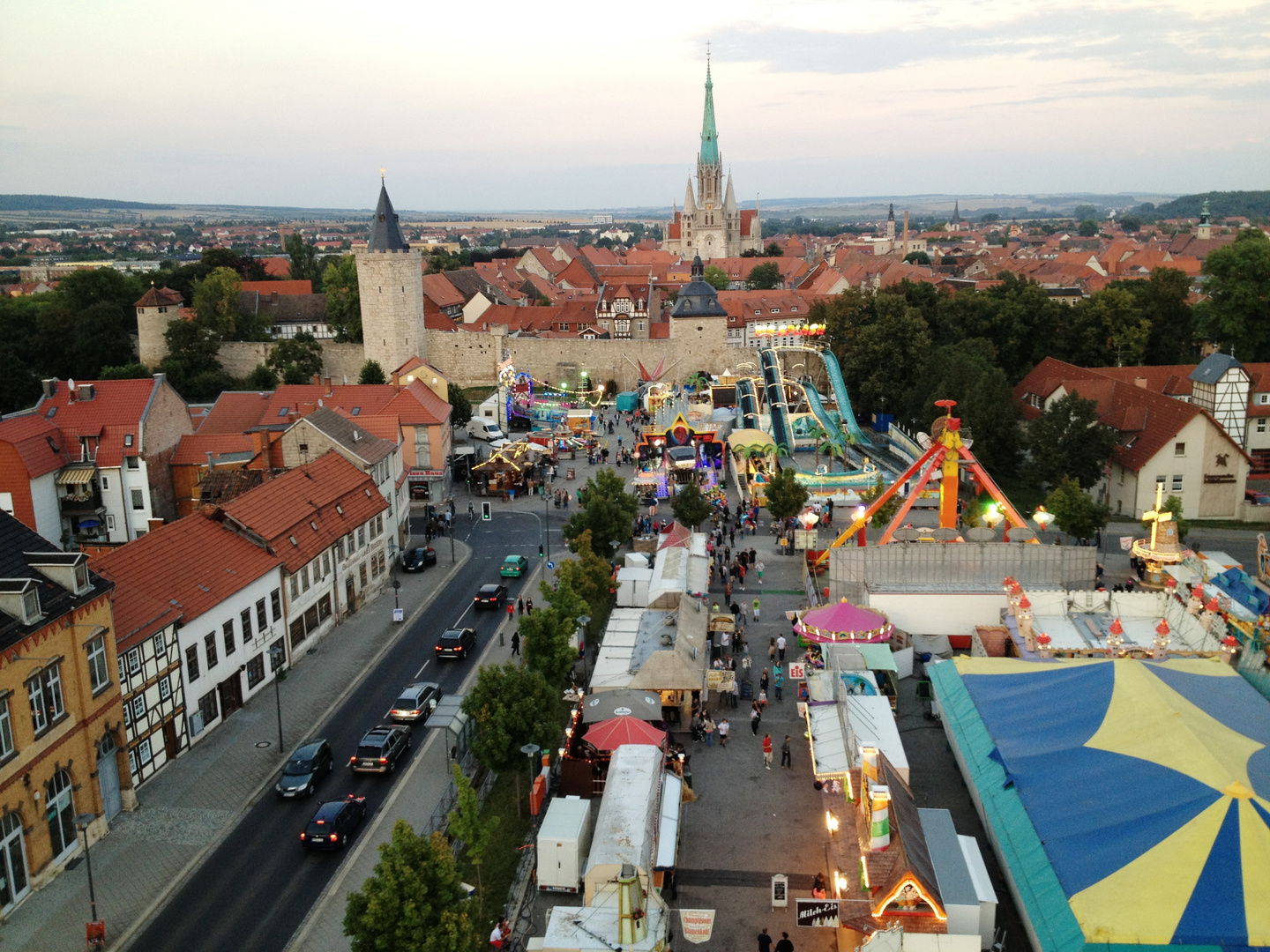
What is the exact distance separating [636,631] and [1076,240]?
19806cm

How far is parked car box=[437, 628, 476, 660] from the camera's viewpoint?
26.8 m

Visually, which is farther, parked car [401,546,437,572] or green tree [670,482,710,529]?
green tree [670,482,710,529]

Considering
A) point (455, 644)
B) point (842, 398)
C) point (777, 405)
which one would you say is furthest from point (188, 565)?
point (842, 398)

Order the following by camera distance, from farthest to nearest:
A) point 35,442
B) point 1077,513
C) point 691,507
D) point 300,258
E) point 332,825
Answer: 1. point 300,258
2. point 35,442
3. point 691,507
4. point 1077,513
5. point 332,825

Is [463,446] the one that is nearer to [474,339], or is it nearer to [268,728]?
[474,339]

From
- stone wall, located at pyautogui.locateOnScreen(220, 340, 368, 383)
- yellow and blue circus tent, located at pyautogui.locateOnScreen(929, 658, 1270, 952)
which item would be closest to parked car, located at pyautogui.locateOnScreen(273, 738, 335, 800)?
yellow and blue circus tent, located at pyautogui.locateOnScreen(929, 658, 1270, 952)

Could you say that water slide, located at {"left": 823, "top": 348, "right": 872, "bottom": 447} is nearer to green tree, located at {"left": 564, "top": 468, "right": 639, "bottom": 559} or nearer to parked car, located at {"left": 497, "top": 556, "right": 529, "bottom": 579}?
green tree, located at {"left": 564, "top": 468, "right": 639, "bottom": 559}

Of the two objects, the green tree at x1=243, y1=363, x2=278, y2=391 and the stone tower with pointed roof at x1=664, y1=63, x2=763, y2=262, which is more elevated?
the stone tower with pointed roof at x1=664, y1=63, x2=763, y2=262

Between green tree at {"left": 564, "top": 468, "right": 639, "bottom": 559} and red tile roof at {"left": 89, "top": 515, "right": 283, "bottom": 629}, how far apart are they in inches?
374

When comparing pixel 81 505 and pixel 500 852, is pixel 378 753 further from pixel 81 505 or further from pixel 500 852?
pixel 81 505

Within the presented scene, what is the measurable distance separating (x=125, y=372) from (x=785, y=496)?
132 feet

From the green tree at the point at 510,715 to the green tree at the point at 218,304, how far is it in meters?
51.2

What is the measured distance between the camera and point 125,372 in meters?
57.9

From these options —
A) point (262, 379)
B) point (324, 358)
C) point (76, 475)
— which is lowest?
point (76, 475)
